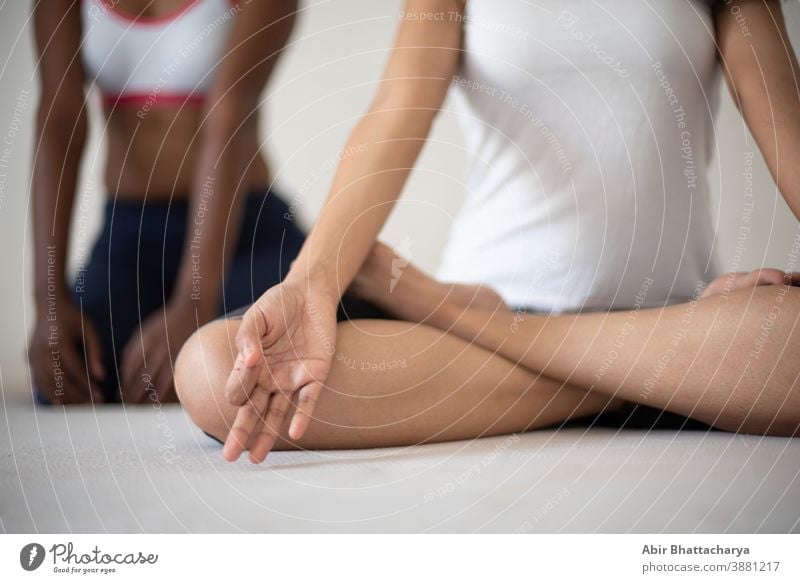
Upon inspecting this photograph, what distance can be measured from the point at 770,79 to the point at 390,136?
0.89 ft

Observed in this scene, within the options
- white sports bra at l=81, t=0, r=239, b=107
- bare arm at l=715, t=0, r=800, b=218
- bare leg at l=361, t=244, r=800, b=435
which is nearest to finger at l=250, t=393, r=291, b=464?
bare leg at l=361, t=244, r=800, b=435

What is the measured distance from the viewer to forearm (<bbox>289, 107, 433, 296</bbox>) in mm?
501

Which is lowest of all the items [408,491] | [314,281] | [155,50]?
[408,491]

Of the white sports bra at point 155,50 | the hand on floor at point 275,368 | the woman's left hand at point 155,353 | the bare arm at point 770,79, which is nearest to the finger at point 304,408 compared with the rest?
the hand on floor at point 275,368

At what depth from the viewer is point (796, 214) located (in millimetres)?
537

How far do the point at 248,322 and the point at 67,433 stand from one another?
15 cm

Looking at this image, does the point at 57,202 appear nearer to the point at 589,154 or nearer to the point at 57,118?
the point at 57,118

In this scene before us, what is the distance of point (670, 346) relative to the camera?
494 mm

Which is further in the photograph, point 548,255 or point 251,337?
point 548,255

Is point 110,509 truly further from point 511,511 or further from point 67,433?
point 511,511

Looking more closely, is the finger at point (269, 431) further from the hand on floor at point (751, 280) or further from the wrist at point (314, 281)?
the hand on floor at point (751, 280)

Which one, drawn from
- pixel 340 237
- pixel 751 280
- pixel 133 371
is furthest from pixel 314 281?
pixel 751 280

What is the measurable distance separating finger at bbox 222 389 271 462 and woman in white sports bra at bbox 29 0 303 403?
0.09m

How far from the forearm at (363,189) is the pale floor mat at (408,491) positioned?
0.13 metres
